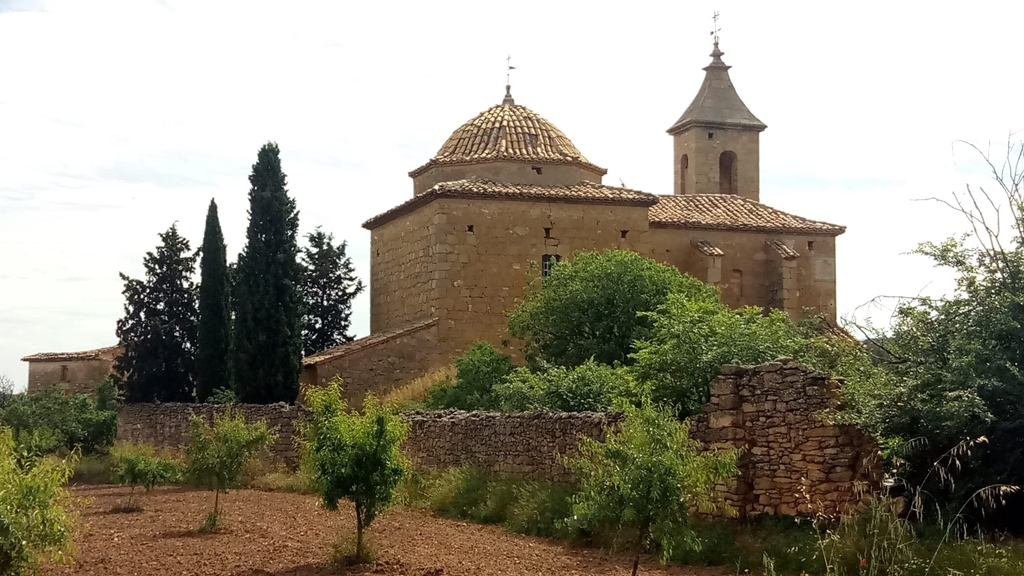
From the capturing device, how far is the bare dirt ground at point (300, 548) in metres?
12.7

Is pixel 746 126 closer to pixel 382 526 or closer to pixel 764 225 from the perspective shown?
pixel 764 225

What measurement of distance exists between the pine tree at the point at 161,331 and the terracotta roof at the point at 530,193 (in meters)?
7.54

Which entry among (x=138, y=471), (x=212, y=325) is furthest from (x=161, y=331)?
(x=138, y=471)

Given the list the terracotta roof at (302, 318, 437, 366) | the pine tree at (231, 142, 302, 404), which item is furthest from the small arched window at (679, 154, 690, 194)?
the pine tree at (231, 142, 302, 404)

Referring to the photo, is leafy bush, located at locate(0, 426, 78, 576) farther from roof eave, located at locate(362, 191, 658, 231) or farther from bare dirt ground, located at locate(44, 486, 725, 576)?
roof eave, located at locate(362, 191, 658, 231)

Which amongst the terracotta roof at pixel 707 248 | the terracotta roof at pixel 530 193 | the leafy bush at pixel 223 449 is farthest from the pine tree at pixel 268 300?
the terracotta roof at pixel 707 248

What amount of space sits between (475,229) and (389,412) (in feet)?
52.2

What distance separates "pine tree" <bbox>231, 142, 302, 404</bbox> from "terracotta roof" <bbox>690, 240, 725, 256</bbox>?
35.8 ft

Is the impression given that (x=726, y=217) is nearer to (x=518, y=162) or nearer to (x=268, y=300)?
(x=518, y=162)

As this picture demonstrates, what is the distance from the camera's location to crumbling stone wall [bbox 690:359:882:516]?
12758mm

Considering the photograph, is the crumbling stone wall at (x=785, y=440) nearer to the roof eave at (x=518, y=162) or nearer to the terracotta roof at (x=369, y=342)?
the terracotta roof at (x=369, y=342)

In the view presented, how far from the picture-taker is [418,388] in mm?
26781

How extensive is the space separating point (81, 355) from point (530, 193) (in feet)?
62.1

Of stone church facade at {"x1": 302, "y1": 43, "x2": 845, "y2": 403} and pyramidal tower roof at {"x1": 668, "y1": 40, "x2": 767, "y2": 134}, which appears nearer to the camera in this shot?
stone church facade at {"x1": 302, "y1": 43, "x2": 845, "y2": 403}
